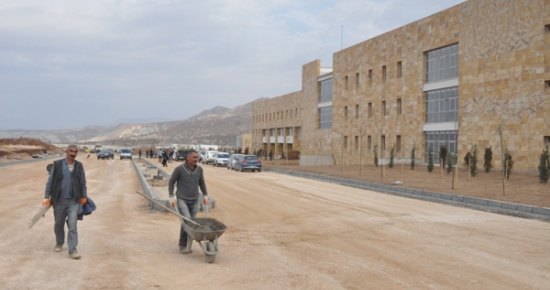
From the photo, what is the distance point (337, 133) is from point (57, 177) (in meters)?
50.0

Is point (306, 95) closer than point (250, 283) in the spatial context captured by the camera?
No

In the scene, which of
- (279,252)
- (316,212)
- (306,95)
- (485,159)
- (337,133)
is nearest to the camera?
(279,252)

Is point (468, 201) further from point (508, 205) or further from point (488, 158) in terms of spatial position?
point (488, 158)

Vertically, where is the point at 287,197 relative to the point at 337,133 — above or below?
below

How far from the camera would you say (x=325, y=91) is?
6328 cm

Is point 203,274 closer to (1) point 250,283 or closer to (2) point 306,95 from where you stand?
(1) point 250,283

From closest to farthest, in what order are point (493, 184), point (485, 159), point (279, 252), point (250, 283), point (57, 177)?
point (250, 283)
point (57, 177)
point (279, 252)
point (493, 184)
point (485, 159)

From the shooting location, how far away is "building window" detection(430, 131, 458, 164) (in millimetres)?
38156

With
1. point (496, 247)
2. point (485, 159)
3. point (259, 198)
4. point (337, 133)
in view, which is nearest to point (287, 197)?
point (259, 198)

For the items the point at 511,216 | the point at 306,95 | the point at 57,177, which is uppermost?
the point at 306,95

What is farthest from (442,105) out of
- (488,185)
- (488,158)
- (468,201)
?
(468,201)

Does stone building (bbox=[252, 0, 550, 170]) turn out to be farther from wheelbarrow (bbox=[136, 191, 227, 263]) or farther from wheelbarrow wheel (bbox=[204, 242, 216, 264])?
wheelbarrow wheel (bbox=[204, 242, 216, 264])

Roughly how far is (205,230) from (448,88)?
1334 inches

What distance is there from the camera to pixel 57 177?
8711mm
